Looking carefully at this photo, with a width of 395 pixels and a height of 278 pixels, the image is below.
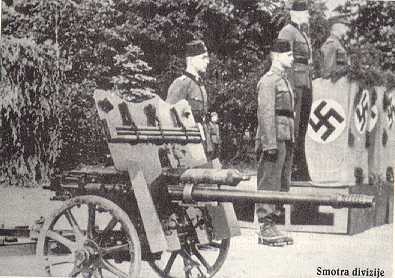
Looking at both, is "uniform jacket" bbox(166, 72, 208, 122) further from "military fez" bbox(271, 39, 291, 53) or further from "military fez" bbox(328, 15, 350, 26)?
"military fez" bbox(328, 15, 350, 26)

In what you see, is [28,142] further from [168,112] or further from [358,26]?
[358,26]

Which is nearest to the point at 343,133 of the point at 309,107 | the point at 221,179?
the point at 309,107

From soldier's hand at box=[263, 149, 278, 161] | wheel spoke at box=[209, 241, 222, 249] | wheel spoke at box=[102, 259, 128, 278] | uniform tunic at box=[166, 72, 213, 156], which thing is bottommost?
wheel spoke at box=[209, 241, 222, 249]

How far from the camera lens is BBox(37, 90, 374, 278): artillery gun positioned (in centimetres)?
432

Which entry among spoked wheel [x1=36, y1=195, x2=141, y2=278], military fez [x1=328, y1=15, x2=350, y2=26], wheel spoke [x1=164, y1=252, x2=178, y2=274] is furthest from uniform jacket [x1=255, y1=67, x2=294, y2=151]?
spoked wheel [x1=36, y1=195, x2=141, y2=278]

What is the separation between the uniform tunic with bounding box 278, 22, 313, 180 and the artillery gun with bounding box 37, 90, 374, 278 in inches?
19.0

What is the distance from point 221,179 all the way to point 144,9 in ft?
4.40

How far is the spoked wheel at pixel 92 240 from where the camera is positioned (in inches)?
167

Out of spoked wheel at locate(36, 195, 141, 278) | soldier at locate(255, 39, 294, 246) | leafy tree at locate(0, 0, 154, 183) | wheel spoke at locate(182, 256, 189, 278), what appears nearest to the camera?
spoked wheel at locate(36, 195, 141, 278)

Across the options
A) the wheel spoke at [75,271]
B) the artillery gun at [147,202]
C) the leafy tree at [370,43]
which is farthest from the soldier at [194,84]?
the wheel spoke at [75,271]

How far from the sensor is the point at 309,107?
475cm

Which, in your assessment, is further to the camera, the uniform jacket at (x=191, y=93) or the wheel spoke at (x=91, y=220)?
the uniform jacket at (x=191, y=93)

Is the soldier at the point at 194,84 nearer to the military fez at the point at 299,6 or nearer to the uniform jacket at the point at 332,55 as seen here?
the military fez at the point at 299,6

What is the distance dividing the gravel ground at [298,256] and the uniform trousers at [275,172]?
214mm
